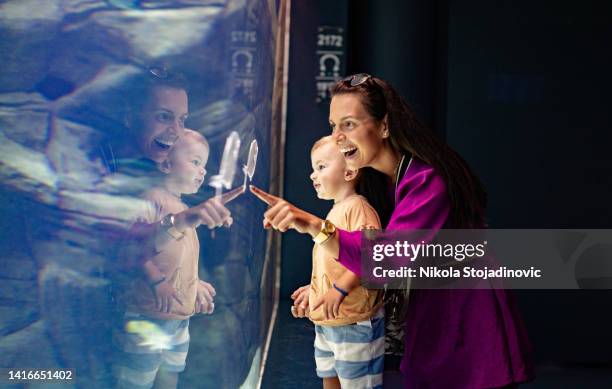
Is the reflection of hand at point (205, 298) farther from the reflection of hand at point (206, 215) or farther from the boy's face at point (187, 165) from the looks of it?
the boy's face at point (187, 165)

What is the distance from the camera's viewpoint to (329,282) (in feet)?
6.40

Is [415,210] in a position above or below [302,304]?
above

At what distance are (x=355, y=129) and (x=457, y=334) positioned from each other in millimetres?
529

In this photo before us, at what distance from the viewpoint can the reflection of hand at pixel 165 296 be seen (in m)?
1.61

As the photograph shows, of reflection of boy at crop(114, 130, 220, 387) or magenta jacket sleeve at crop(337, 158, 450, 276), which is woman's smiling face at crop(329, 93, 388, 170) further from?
reflection of boy at crop(114, 130, 220, 387)

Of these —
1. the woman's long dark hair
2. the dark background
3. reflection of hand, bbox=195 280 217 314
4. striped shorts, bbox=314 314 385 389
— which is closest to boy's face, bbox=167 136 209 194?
reflection of hand, bbox=195 280 217 314

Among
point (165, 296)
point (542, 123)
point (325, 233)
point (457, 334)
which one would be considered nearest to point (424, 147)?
point (325, 233)

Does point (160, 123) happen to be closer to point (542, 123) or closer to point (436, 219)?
point (436, 219)

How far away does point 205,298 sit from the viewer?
1796 millimetres

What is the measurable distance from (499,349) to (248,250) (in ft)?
3.19

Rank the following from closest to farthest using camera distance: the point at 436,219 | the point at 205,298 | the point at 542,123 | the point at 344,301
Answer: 1. the point at 436,219
2. the point at 205,298
3. the point at 344,301
4. the point at 542,123

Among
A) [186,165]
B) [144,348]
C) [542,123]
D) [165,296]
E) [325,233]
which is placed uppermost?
[542,123]

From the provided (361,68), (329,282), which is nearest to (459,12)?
(361,68)

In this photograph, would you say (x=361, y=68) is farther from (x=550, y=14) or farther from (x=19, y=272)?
(x=19, y=272)
